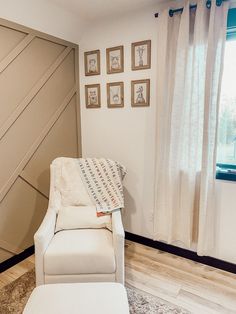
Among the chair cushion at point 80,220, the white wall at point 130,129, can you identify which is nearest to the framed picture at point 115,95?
the white wall at point 130,129

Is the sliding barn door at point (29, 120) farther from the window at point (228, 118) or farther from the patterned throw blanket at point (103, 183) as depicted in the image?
the window at point (228, 118)

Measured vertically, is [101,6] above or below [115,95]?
above

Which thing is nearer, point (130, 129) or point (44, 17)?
point (44, 17)

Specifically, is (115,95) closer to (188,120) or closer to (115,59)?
(115,59)

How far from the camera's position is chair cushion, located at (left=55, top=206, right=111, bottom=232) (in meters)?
2.07

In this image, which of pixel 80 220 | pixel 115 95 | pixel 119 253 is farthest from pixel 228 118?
pixel 80 220

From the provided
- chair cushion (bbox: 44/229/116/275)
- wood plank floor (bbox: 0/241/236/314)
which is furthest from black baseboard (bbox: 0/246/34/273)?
chair cushion (bbox: 44/229/116/275)

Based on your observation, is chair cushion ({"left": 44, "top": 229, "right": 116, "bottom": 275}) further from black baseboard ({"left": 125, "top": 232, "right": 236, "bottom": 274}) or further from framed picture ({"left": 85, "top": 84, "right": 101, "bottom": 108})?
framed picture ({"left": 85, "top": 84, "right": 101, "bottom": 108})

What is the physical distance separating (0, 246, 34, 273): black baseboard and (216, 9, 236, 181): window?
193cm

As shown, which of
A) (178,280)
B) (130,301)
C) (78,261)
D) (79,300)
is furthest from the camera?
(178,280)

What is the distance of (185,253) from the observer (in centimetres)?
240

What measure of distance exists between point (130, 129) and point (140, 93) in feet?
1.25

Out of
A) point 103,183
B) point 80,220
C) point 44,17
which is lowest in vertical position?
point 80,220

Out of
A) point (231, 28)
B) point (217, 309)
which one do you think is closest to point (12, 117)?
point (231, 28)
